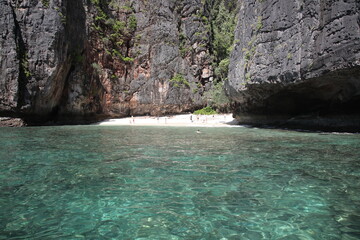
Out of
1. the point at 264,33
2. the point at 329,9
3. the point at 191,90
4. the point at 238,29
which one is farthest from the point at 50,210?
the point at 191,90

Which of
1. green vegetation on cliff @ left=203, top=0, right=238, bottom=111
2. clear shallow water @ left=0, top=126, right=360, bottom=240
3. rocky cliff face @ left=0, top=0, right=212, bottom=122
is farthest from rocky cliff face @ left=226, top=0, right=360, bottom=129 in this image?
rocky cliff face @ left=0, top=0, right=212, bottom=122

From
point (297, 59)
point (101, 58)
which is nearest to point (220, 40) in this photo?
point (101, 58)

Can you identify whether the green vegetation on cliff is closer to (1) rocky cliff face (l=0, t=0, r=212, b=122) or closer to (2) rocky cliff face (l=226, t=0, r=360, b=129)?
(1) rocky cliff face (l=0, t=0, r=212, b=122)

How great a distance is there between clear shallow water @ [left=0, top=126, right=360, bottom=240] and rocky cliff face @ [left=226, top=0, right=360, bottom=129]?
8.55 meters

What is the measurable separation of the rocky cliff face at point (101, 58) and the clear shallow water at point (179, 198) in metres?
18.7

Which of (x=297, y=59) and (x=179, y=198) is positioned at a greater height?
(x=297, y=59)

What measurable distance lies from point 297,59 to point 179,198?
562 inches

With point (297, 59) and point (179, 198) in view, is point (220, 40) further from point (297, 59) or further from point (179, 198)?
point (179, 198)

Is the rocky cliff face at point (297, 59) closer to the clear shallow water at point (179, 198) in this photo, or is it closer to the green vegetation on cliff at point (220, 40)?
the clear shallow water at point (179, 198)

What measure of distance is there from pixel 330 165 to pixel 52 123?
26.0 m

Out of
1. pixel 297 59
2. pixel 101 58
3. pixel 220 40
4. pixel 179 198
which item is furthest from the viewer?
pixel 220 40

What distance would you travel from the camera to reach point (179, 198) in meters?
3.97

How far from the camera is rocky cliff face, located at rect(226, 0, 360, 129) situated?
12.4 m

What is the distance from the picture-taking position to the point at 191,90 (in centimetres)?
3516
